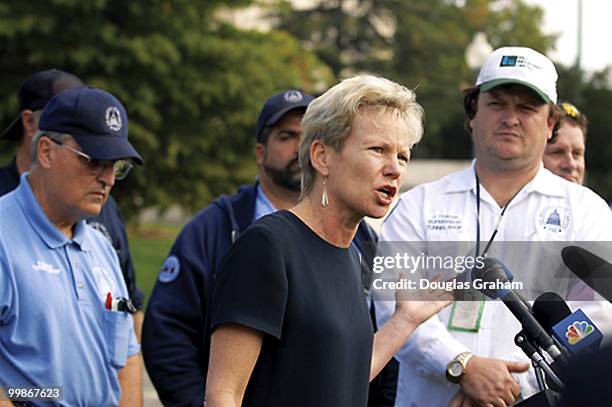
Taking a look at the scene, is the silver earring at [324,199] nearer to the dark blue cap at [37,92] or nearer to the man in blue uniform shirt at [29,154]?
the man in blue uniform shirt at [29,154]

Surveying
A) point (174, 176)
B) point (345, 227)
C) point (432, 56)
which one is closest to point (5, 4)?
Answer: point (174, 176)

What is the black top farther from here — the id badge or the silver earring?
the id badge

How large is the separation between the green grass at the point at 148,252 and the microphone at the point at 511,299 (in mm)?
11471

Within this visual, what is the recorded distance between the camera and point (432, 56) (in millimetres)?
46375

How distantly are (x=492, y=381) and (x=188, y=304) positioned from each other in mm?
1573

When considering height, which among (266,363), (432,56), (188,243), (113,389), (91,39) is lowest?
(113,389)

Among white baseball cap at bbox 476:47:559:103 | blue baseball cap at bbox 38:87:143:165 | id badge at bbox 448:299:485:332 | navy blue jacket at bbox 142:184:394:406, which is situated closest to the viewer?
id badge at bbox 448:299:485:332

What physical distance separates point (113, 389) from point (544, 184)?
1967 mm

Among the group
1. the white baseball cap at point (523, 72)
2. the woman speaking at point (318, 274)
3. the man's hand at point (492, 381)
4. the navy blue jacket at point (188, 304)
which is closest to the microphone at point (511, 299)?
the woman speaking at point (318, 274)

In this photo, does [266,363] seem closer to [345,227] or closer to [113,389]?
[345,227]

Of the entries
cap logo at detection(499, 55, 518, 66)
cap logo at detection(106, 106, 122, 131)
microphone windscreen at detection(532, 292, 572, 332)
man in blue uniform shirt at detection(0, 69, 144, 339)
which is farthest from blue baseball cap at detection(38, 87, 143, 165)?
microphone windscreen at detection(532, 292, 572, 332)

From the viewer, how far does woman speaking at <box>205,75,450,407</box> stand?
293 cm

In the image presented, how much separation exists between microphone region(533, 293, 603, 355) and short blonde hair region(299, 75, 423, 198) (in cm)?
70

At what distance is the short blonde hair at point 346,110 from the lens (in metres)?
3.19
